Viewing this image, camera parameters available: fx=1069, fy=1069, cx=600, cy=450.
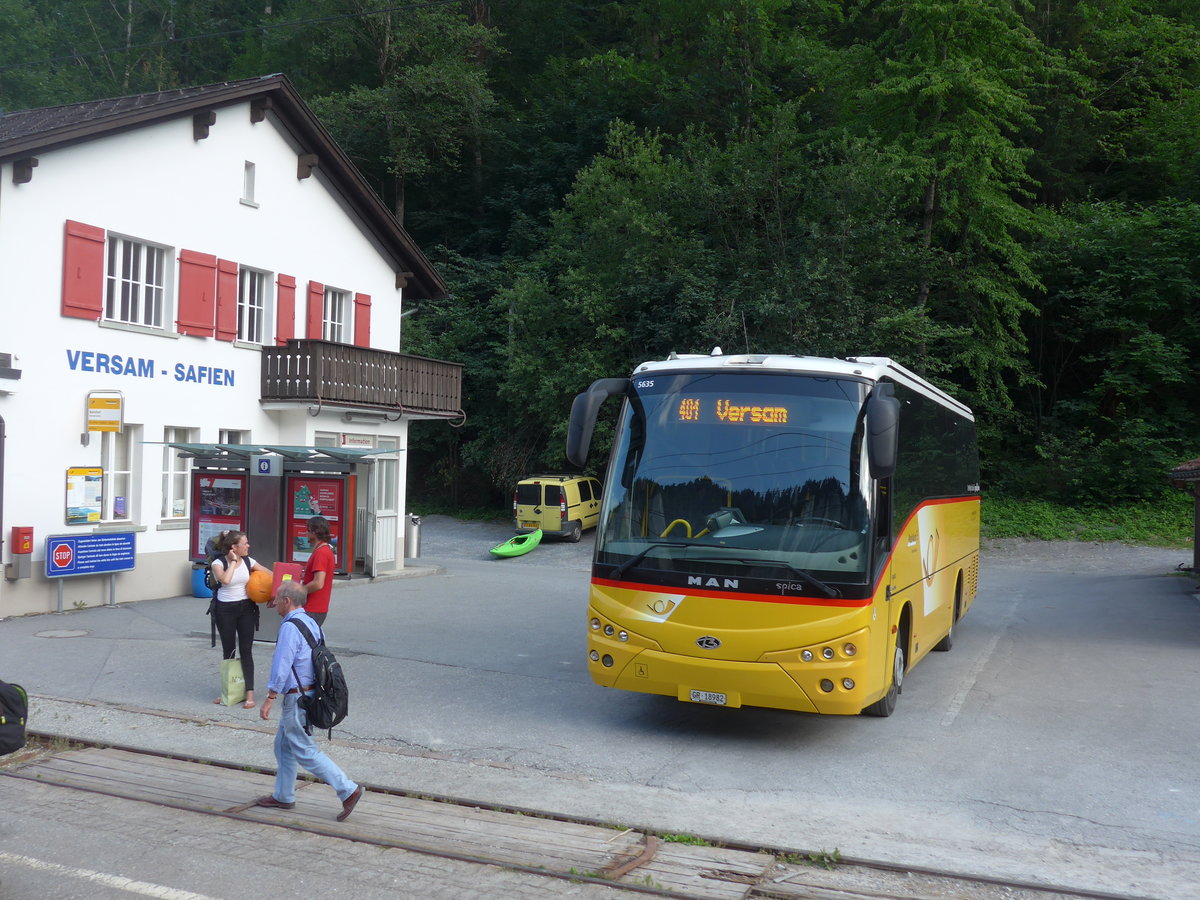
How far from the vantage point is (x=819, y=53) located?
3728 cm

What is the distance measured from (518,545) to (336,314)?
825 cm

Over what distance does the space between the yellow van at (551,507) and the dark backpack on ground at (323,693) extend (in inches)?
945

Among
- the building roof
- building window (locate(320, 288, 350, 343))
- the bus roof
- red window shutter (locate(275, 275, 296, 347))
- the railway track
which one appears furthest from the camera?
building window (locate(320, 288, 350, 343))

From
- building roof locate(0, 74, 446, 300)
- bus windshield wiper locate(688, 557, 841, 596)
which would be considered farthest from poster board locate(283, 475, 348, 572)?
bus windshield wiper locate(688, 557, 841, 596)

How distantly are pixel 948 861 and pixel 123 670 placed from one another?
30.0 feet

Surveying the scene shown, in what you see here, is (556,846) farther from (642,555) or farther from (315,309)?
(315,309)

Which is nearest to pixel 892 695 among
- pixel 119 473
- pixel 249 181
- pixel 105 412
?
pixel 105 412

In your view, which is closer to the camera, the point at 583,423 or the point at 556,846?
the point at 556,846

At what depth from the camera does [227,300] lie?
65.5 feet

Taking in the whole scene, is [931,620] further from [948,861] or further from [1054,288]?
[1054,288]

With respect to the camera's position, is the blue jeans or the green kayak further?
the green kayak

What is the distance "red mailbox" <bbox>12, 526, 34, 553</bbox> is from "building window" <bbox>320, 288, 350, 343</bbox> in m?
8.73

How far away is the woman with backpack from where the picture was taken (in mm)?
10234

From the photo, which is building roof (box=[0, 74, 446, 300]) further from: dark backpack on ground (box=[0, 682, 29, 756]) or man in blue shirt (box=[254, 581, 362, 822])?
dark backpack on ground (box=[0, 682, 29, 756])
